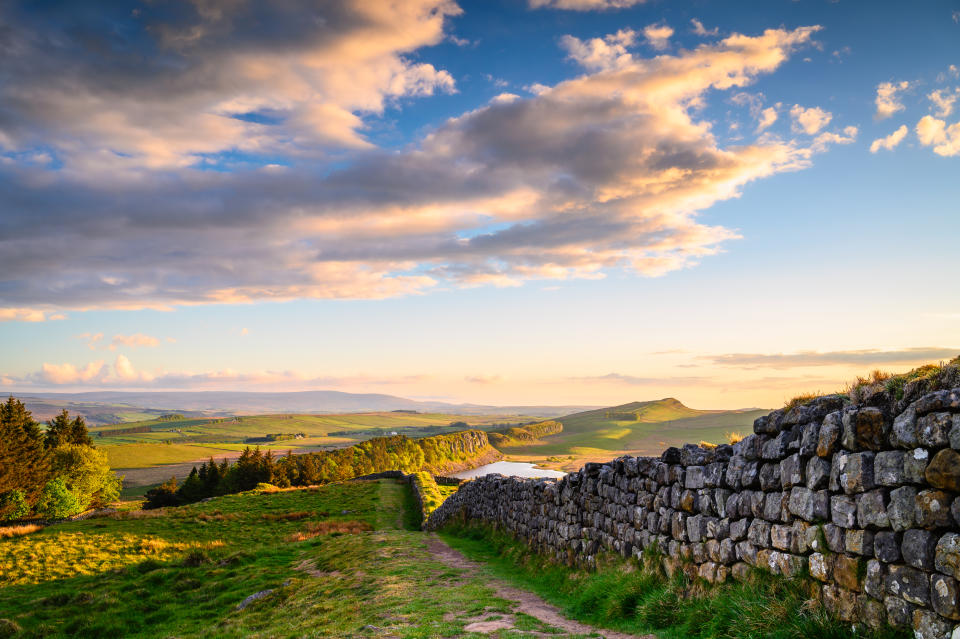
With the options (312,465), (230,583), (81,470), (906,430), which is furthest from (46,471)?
(906,430)

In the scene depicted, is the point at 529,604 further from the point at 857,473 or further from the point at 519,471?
the point at 519,471

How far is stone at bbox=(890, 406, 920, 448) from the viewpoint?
5.45 meters

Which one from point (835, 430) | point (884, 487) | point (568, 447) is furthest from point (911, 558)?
point (568, 447)

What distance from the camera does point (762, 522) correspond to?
774 centimetres

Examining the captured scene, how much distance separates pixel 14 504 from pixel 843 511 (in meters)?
79.7

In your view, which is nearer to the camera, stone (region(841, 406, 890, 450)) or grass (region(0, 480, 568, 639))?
stone (region(841, 406, 890, 450))

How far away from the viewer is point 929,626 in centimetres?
505

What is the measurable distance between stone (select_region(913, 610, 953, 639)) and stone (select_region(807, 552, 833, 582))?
1098 mm

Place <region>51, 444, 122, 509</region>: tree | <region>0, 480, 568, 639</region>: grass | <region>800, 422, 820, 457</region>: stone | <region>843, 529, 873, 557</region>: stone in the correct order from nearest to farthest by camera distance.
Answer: <region>843, 529, 873, 557</region>: stone → <region>800, 422, 820, 457</region>: stone → <region>0, 480, 568, 639</region>: grass → <region>51, 444, 122, 509</region>: tree

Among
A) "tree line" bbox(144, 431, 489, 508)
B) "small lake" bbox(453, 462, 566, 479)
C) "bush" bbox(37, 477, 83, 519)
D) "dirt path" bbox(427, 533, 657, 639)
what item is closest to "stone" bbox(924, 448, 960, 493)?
"dirt path" bbox(427, 533, 657, 639)

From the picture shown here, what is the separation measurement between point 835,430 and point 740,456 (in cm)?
220

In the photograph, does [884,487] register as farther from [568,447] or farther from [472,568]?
[568,447]

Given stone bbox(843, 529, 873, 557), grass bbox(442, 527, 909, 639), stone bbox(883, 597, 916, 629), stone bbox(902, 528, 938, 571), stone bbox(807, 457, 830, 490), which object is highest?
stone bbox(807, 457, 830, 490)

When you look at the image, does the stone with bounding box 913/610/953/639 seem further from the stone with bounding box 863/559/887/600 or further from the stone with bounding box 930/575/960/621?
the stone with bounding box 863/559/887/600
